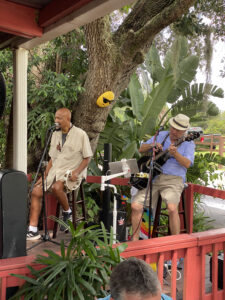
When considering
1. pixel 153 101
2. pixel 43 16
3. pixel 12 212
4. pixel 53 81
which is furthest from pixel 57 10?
pixel 153 101

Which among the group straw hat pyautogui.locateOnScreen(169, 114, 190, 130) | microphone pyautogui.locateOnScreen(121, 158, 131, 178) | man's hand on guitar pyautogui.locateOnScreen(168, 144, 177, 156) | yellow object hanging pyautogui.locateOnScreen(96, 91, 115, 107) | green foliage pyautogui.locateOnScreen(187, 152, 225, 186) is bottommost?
green foliage pyautogui.locateOnScreen(187, 152, 225, 186)

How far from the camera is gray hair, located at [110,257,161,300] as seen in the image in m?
1.34

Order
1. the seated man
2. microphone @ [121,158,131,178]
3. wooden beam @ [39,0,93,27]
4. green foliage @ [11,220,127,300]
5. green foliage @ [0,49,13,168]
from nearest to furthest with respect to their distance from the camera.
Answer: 1. the seated man
2. green foliage @ [11,220,127,300]
3. wooden beam @ [39,0,93,27]
4. microphone @ [121,158,131,178]
5. green foliage @ [0,49,13,168]

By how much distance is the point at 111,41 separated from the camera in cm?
497

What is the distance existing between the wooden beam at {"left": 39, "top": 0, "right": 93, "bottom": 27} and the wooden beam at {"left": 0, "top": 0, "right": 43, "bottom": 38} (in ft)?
0.21

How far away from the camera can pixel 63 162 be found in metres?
4.10

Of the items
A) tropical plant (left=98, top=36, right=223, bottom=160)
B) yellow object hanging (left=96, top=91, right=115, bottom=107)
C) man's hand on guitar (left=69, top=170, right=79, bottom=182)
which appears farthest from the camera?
tropical plant (left=98, top=36, right=223, bottom=160)

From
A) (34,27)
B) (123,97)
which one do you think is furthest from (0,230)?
(123,97)

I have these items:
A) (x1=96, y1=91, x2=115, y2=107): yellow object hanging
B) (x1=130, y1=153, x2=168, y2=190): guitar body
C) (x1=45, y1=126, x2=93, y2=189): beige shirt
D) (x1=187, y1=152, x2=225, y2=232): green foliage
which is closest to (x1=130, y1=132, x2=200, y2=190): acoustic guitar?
(x1=130, y1=153, x2=168, y2=190): guitar body

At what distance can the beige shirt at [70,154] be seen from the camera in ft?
13.3

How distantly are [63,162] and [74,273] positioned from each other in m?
2.14

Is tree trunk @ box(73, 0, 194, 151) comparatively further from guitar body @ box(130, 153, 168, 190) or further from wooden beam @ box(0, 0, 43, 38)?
wooden beam @ box(0, 0, 43, 38)

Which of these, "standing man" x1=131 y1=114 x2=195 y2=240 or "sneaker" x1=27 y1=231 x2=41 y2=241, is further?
"sneaker" x1=27 y1=231 x2=41 y2=241

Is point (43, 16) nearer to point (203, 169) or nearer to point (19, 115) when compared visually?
point (19, 115)
